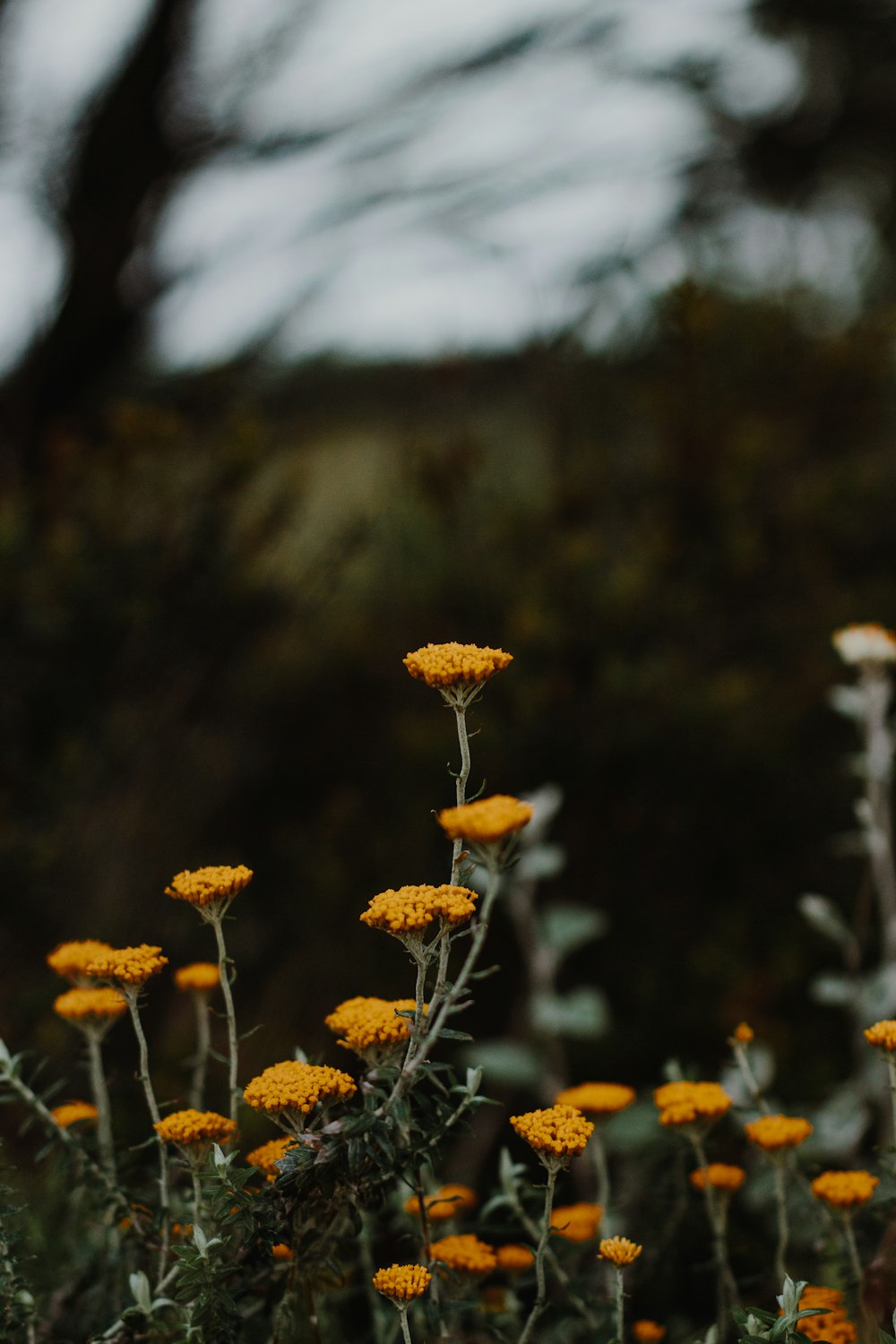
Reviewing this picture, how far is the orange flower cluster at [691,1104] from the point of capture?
92 cm

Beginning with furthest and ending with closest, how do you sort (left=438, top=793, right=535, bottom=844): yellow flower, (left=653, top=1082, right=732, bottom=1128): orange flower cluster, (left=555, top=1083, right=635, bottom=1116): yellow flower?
(left=555, top=1083, right=635, bottom=1116): yellow flower, (left=653, top=1082, right=732, bottom=1128): orange flower cluster, (left=438, top=793, right=535, bottom=844): yellow flower

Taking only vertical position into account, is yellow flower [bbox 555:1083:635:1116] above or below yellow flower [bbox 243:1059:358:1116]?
below

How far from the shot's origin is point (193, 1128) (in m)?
0.82

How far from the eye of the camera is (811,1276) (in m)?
1.36

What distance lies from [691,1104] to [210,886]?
0.46 meters

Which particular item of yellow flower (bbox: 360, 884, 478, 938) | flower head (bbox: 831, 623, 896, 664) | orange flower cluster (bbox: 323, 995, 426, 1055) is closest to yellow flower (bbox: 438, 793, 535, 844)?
yellow flower (bbox: 360, 884, 478, 938)

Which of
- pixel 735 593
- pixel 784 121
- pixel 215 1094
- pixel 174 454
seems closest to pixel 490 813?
pixel 215 1094

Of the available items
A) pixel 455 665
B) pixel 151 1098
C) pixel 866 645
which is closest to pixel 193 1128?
pixel 151 1098

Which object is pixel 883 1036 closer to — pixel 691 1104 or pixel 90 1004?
pixel 691 1104

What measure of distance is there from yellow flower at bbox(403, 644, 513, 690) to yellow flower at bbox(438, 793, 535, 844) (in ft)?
0.33

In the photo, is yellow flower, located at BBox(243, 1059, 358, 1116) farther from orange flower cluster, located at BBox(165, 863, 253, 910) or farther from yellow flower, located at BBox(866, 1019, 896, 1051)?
yellow flower, located at BBox(866, 1019, 896, 1051)

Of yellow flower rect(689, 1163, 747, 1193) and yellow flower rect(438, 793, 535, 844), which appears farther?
yellow flower rect(689, 1163, 747, 1193)

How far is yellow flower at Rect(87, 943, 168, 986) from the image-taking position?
0.81 m

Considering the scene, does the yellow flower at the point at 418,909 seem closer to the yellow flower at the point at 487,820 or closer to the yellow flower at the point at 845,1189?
the yellow flower at the point at 487,820
